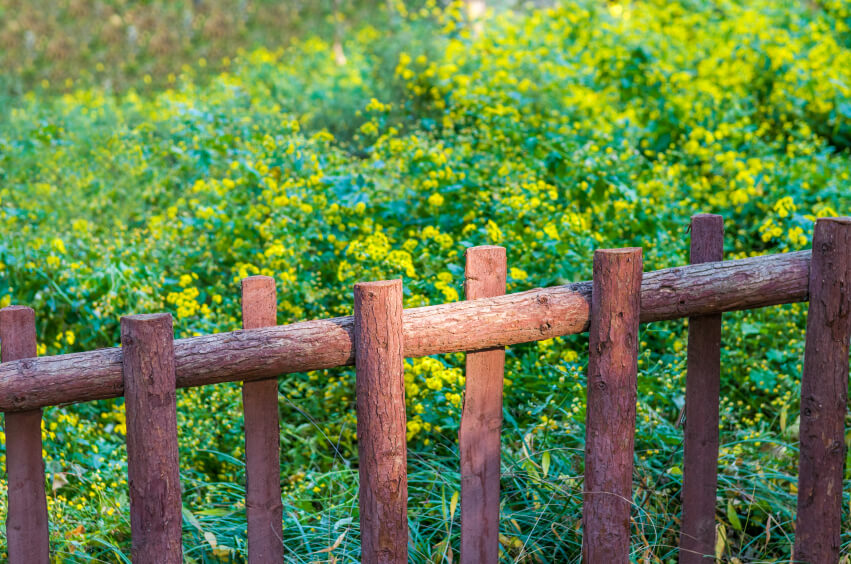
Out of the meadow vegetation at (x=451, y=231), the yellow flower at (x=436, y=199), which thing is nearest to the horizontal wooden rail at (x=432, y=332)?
the meadow vegetation at (x=451, y=231)

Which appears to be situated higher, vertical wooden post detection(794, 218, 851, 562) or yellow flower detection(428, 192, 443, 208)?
yellow flower detection(428, 192, 443, 208)

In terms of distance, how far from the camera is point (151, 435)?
82.5 inches

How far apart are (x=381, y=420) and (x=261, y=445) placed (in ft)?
1.19

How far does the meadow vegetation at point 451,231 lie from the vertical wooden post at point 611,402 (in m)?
0.32

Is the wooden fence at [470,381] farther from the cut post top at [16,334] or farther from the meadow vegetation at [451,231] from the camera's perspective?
the meadow vegetation at [451,231]

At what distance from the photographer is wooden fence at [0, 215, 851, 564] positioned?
6.91ft

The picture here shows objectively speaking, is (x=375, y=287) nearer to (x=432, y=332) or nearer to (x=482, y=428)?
(x=432, y=332)

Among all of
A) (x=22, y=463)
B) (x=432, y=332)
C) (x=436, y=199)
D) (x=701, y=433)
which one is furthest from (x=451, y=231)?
(x=22, y=463)

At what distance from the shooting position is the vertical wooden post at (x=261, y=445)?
2293 mm

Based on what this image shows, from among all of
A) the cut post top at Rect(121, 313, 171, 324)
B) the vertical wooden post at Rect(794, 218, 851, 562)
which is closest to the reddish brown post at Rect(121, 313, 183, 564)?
the cut post top at Rect(121, 313, 171, 324)

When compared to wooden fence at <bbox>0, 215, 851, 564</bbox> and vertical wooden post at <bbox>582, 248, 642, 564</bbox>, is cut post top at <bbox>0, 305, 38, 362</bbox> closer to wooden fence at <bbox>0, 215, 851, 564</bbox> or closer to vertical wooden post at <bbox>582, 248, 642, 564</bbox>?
wooden fence at <bbox>0, 215, 851, 564</bbox>

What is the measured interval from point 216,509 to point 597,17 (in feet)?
18.9

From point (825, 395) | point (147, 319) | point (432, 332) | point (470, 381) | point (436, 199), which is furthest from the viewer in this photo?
point (436, 199)

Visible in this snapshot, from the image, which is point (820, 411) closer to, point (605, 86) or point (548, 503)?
point (548, 503)
